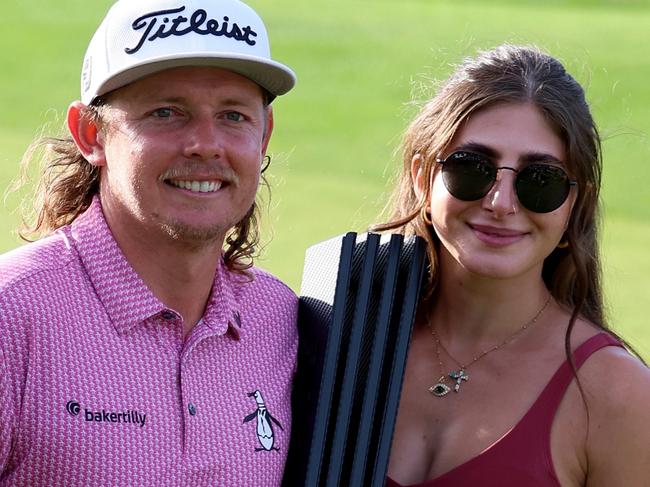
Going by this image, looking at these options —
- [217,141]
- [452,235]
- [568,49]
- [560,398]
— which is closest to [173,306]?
[217,141]

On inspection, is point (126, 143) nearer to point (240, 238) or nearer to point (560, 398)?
point (240, 238)

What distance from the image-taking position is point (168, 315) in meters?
3.46

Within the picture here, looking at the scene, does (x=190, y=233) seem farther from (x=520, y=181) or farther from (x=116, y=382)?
(x=520, y=181)

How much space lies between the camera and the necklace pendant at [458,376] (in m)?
3.86

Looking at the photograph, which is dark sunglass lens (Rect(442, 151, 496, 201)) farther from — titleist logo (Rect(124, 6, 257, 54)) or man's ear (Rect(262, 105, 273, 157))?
titleist logo (Rect(124, 6, 257, 54))

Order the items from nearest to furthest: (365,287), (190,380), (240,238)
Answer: (190,380)
(365,287)
(240,238)

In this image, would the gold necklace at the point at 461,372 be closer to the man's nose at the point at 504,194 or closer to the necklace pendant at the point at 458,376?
the necklace pendant at the point at 458,376

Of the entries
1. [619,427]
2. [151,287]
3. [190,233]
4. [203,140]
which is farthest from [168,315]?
[619,427]

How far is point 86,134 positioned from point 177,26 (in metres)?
0.41

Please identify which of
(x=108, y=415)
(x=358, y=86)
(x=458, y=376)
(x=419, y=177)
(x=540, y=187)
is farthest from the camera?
(x=358, y=86)

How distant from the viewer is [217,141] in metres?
3.46

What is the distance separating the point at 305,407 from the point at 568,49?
1143cm

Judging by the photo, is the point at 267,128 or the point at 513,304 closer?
the point at 267,128

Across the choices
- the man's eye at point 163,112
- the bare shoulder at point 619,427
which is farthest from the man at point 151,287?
the bare shoulder at point 619,427
